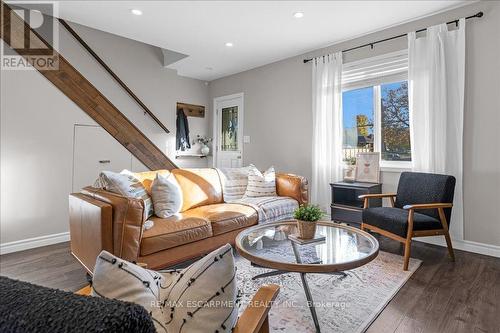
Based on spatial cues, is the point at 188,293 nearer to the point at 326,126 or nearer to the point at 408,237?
the point at 408,237

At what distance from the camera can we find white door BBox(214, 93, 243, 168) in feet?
17.4

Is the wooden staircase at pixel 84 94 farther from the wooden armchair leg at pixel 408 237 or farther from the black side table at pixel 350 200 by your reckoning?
the wooden armchair leg at pixel 408 237

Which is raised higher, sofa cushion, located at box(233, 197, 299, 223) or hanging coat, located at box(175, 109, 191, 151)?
hanging coat, located at box(175, 109, 191, 151)

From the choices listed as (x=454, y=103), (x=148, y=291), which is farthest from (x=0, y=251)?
(x=454, y=103)

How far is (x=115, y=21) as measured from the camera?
10.7ft

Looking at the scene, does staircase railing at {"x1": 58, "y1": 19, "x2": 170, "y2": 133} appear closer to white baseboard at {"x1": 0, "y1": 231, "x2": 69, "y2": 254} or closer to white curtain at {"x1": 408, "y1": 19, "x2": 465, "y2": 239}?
white baseboard at {"x1": 0, "y1": 231, "x2": 69, "y2": 254}

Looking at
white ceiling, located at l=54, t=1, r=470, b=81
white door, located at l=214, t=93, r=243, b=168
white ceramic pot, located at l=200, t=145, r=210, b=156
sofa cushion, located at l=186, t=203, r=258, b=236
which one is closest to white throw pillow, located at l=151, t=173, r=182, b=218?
sofa cushion, located at l=186, t=203, r=258, b=236

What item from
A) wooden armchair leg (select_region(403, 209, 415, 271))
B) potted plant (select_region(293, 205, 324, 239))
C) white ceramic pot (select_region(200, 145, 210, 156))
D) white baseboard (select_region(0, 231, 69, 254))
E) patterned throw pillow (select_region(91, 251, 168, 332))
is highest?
white ceramic pot (select_region(200, 145, 210, 156))

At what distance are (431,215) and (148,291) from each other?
2919 mm

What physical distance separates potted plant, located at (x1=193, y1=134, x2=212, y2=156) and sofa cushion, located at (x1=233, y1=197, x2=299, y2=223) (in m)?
2.57

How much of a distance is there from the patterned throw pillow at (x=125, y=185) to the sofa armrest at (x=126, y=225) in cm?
11

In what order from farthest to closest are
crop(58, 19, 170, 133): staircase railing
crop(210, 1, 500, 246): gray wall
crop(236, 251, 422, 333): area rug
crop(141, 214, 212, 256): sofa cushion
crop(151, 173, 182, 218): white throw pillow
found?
crop(58, 19, 170, 133): staircase railing, crop(210, 1, 500, 246): gray wall, crop(151, 173, 182, 218): white throw pillow, crop(141, 214, 212, 256): sofa cushion, crop(236, 251, 422, 333): area rug
